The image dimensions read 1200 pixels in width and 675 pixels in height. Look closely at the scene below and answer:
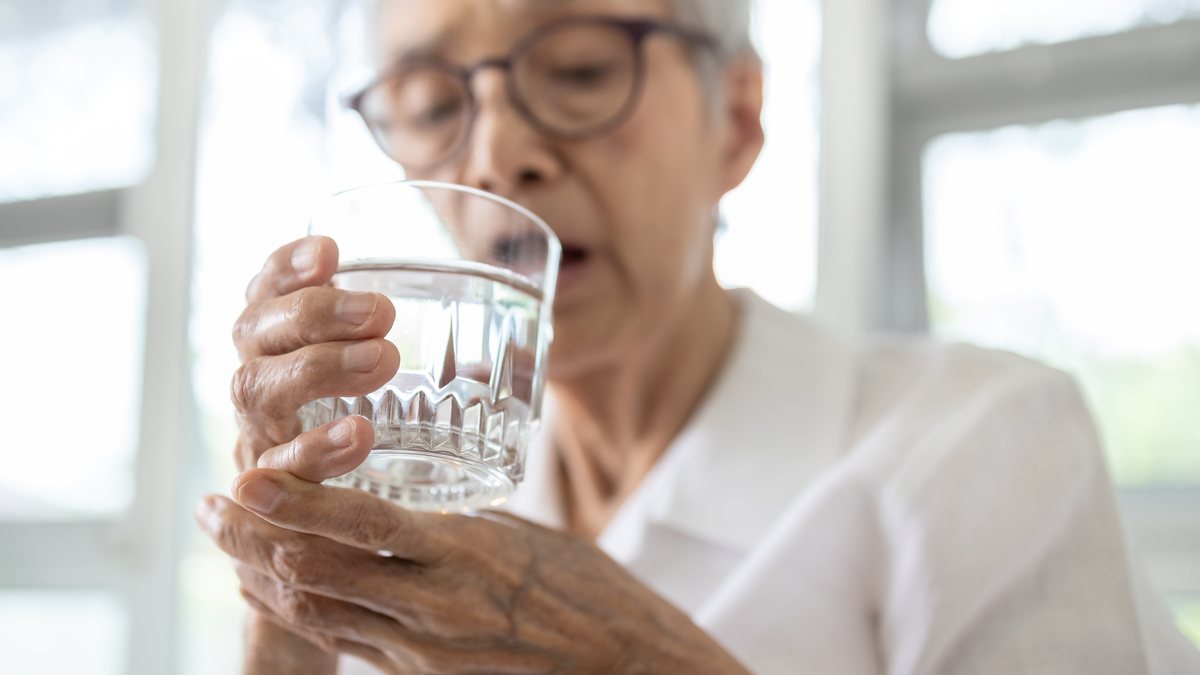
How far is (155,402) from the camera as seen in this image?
251cm

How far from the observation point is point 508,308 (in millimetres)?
620

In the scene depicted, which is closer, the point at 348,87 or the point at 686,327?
the point at 348,87

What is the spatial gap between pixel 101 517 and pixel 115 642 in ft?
1.01

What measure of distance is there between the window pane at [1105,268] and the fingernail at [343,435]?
5.55 feet

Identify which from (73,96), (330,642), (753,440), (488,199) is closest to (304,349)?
(488,199)

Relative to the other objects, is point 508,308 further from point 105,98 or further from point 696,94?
point 105,98

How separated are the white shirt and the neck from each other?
1.3 inches

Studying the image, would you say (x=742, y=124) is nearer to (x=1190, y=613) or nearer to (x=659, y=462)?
(x=659, y=462)

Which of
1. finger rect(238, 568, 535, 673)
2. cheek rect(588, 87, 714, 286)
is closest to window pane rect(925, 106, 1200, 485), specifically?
cheek rect(588, 87, 714, 286)

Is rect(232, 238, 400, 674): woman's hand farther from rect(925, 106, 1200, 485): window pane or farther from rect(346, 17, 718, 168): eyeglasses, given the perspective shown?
rect(925, 106, 1200, 485): window pane

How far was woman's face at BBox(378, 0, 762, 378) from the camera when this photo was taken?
954 mm

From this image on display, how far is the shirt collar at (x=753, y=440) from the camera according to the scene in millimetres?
1065

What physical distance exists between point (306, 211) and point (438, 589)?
2.69 feet

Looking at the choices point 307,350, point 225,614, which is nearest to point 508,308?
point 307,350
